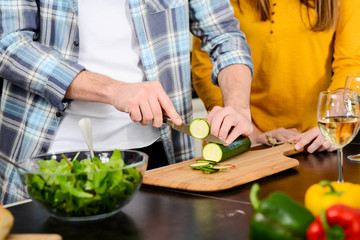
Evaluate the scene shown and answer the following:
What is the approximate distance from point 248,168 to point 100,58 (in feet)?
2.16

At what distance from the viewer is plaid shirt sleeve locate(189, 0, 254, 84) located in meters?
2.09

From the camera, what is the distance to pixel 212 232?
1.06 m

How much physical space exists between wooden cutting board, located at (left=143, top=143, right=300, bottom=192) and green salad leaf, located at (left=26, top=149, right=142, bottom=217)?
0.27 m

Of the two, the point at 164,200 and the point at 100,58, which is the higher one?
the point at 100,58

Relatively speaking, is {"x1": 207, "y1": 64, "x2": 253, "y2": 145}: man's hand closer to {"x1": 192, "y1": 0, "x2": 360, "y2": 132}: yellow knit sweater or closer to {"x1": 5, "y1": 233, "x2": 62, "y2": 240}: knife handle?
{"x1": 192, "y1": 0, "x2": 360, "y2": 132}: yellow knit sweater

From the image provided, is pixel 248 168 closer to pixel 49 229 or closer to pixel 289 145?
pixel 289 145

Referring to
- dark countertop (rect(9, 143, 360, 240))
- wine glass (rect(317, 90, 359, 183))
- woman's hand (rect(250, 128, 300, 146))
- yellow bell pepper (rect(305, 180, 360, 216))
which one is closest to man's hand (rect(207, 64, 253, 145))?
woman's hand (rect(250, 128, 300, 146))

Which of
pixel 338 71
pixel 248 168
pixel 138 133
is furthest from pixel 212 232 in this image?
pixel 338 71

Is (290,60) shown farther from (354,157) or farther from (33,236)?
(33,236)

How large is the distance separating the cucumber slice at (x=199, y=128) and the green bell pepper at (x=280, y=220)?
0.87 m

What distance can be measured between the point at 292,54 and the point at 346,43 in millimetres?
261

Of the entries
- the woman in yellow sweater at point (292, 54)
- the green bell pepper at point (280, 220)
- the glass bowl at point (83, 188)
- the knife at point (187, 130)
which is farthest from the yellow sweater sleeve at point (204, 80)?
the green bell pepper at point (280, 220)

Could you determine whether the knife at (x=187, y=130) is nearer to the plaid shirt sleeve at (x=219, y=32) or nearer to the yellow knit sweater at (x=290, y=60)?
the plaid shirt sleeve at (x=219, y=32)

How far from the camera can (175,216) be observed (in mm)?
1183
